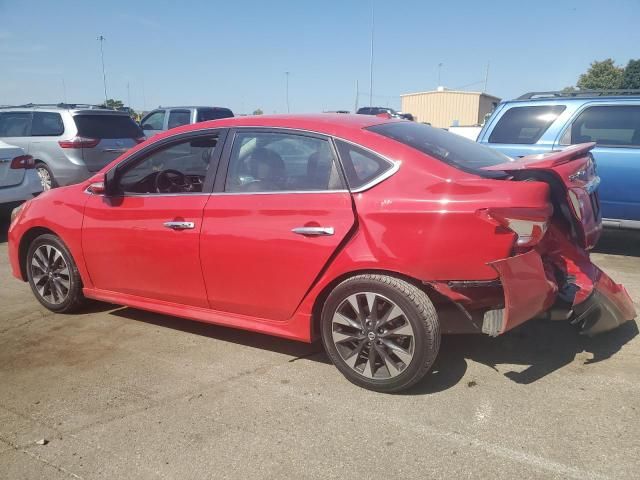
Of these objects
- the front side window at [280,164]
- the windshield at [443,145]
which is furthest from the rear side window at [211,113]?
the windshield at [443,145]

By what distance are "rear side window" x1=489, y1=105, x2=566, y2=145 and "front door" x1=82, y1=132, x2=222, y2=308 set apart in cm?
415

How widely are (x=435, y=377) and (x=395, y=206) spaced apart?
3.66 ft

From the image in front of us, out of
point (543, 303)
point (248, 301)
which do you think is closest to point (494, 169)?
point (543, 303)

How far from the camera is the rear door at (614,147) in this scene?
5.62m

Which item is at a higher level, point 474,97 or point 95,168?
point 474,97

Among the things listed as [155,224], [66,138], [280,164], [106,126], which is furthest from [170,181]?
[106,126]

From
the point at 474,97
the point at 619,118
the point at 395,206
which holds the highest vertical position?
the point at 474,97

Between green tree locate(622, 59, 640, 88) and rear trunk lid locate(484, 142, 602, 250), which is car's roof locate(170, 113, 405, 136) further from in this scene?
green tree locate(622, 59, 640, 88)

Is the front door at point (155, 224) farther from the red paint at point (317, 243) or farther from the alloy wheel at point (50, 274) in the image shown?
the alloy wheel at point (50, 274)

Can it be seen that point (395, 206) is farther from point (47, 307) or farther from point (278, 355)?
point (47, 307)

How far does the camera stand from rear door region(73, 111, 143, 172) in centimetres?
958

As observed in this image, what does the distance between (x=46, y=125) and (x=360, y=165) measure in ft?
28.8

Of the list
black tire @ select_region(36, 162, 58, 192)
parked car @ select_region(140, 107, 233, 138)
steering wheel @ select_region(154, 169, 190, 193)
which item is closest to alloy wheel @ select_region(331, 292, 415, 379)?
steering wheel @ select_region(154, 169, 190, 193)

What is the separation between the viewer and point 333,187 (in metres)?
3.08
